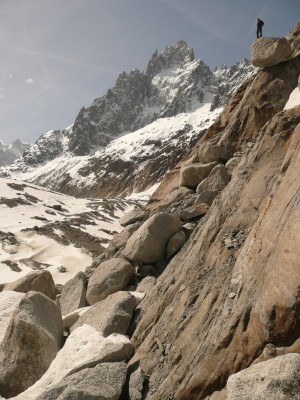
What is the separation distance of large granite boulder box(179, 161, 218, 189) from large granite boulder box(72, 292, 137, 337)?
8407 mm

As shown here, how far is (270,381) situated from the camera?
5.37 meters

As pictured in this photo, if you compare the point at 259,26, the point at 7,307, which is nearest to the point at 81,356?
the point at 7,307

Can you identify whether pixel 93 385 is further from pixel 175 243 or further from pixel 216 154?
pixel 216 154

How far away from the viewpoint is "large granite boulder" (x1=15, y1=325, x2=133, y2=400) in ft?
29.4

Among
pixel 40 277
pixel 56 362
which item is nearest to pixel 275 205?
pixel 56 362

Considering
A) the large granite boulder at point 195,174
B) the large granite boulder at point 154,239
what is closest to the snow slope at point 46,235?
the large granite boulder at point 195,174

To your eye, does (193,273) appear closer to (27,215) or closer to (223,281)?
(223,281)

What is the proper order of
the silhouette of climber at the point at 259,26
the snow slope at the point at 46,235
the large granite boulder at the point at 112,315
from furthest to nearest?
1. the snow slope at the point at 46,235
2. the silhouette of climber at the point at 259,26
3. the large granite boulder at the point at 112,315

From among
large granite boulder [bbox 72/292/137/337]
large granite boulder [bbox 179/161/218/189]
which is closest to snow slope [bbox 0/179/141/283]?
large granite boulder [bbox 179/161/218/189]

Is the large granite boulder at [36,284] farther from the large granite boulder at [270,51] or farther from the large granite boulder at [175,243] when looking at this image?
the large granite boulder at [270,51]

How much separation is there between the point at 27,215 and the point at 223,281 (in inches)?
2030

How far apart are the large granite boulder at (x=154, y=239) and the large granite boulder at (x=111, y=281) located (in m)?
0.45

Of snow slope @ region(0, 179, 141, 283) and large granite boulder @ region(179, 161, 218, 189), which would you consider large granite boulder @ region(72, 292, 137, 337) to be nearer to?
large granite boulder @ region(179, 161, 218, 189)

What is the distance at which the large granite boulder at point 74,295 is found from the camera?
46.5ft
